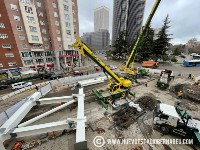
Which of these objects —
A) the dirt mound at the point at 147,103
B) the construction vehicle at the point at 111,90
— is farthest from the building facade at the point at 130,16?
the dirt mound at the point at 147,103

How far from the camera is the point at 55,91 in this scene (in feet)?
65.2

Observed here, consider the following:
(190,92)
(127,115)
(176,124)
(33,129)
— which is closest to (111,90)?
(127,115)

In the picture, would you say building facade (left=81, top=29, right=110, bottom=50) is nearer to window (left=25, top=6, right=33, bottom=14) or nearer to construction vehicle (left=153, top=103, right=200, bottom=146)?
window (left=25, top=6, right=33, bottom=14)

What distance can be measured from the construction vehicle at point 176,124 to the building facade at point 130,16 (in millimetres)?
75751

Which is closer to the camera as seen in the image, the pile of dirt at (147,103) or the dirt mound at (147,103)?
the pile of dirt at (147,103)

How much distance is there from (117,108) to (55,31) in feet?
117

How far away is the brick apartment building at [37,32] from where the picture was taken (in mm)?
28859

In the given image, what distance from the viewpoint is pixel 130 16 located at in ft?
290

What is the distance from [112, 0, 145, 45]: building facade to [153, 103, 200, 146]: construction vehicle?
2982 inches

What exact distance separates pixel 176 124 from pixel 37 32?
41.2m

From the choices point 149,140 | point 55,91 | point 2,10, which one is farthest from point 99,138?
point 2,10

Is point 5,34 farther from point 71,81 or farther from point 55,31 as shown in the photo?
point 71,81

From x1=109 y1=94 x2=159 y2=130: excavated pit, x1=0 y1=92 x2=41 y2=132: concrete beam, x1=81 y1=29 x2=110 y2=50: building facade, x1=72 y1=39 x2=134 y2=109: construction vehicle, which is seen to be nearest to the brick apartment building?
x1=0 y1=92 x2=41 y2=132: concrete beam

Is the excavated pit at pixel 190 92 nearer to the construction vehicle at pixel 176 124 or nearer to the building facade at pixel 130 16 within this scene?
the construction vehicle at pixel 176 124
